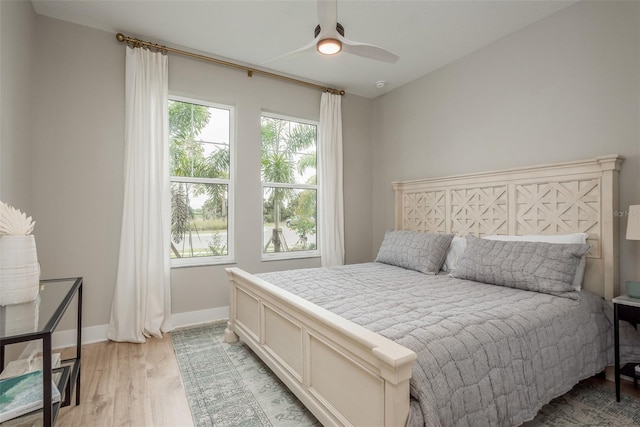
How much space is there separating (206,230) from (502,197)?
10.0 feet

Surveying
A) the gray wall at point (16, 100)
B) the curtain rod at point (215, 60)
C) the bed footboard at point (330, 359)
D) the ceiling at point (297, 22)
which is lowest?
the bed footboard at point (330, 359)

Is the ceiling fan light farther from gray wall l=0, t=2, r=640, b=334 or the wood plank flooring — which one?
the wood plank flooring

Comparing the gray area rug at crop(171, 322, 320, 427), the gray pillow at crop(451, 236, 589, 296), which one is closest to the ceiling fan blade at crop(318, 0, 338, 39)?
the gray pillow at crop(451, 236, 589, 296)

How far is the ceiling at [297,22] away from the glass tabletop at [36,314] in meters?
1.99

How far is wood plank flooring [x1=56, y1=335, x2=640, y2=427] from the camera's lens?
182 cm

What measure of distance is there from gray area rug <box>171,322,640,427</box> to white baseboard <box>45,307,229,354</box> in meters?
0.77

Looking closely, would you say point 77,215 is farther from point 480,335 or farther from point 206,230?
point 480,335

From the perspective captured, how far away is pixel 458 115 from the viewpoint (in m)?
3.46

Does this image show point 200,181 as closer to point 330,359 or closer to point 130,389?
point 130,389

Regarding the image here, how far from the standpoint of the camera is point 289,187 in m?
4.06

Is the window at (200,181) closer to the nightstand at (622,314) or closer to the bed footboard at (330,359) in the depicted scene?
the bed footboard at (330,359)

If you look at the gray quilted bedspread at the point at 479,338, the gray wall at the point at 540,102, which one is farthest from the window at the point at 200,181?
the gray wall at the point at 540,102

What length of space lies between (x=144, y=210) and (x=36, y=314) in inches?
70.9

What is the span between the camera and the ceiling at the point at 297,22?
2.57 metres
